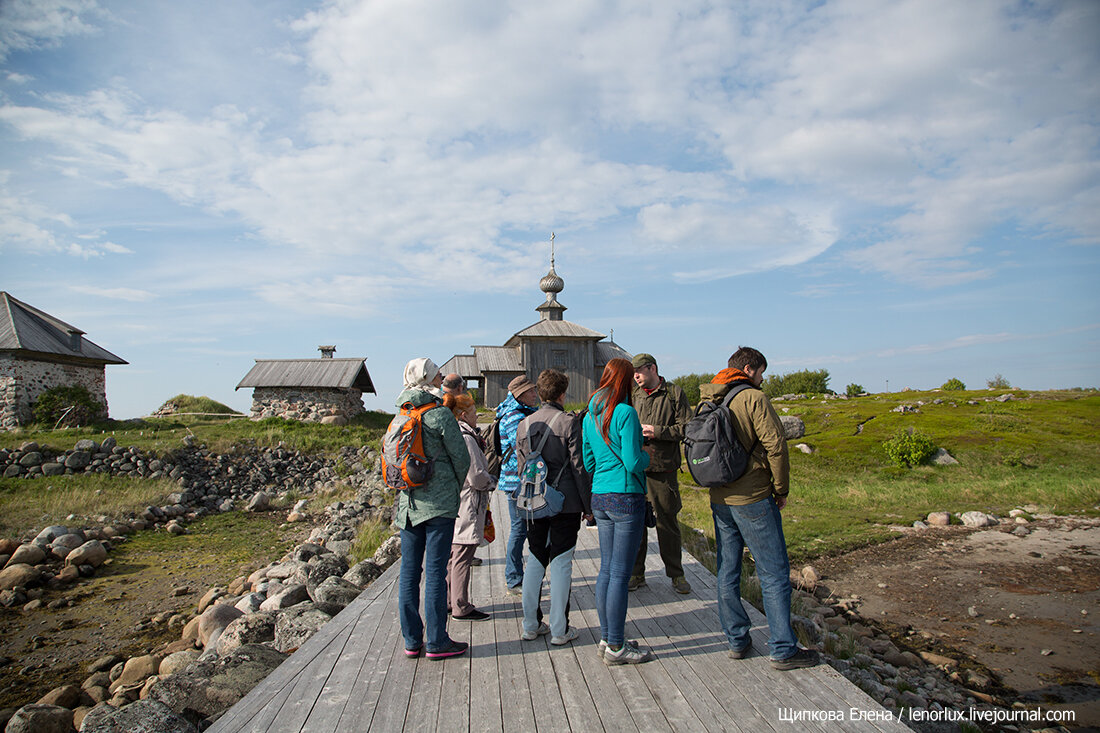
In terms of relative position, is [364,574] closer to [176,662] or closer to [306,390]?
[176,662]

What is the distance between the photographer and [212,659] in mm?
4777

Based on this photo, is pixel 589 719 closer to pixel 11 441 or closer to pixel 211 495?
pixel 211 495

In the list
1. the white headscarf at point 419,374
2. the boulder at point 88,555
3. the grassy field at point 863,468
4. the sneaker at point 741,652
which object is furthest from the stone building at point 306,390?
the sneaker at point 741,652

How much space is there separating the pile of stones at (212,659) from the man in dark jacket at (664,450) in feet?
10.4

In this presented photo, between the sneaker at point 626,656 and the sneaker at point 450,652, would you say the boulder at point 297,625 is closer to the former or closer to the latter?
the sneaker at point 450,652

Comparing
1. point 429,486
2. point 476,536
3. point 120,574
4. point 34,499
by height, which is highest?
point 429,486

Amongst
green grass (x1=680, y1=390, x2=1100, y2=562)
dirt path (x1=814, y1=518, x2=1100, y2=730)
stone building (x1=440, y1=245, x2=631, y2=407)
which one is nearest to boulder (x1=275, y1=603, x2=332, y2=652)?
dirt path (x1=814, y1=518, x2=1100, y2=730)

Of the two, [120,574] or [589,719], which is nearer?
[589,719]

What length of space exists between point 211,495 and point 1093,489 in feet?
78.5

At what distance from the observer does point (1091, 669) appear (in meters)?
6.14

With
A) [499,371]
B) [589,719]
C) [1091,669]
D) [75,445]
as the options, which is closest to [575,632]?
[589,719]

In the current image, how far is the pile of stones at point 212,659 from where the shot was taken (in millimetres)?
3979

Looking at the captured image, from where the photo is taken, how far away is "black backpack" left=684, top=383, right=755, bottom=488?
12.5 ft

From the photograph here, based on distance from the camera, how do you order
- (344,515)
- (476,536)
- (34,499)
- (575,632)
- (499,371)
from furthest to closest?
(499,371) < (34,499) < (344,515) < (476,536) < (575,632)
